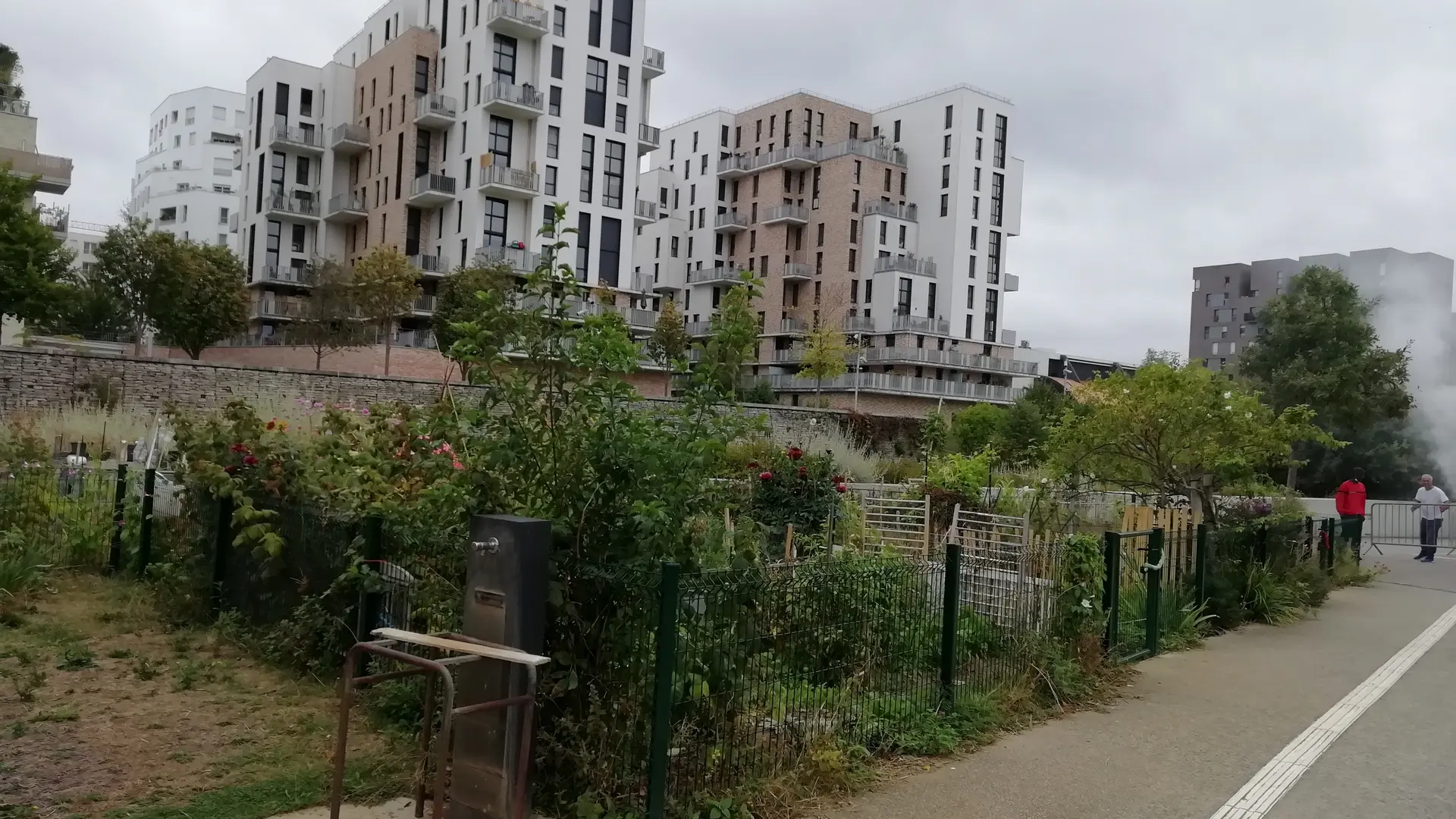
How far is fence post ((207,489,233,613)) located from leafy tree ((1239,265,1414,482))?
3567cm

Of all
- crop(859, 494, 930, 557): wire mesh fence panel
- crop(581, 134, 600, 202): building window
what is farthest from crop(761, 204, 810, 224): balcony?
crop(859, 494, 930, 557): wire mesh fence panel

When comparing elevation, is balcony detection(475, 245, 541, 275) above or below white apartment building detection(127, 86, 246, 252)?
below

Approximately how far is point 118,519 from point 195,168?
344 feet

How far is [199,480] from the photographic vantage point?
327 inches

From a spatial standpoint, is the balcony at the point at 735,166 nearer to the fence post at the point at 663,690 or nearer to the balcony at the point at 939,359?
the balcony at the point at 939,359

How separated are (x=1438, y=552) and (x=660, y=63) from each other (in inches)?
1776

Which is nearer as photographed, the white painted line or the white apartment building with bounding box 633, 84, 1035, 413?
the white painted line

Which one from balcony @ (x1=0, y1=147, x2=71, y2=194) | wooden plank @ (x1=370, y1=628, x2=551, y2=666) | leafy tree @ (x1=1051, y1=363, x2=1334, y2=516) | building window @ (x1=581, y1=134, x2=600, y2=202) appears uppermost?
building window @ (x1=581, y1=134, x2=600, y2=202)

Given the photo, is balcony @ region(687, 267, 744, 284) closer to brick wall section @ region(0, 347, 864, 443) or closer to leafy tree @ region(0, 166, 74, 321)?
leafy tree @ region(0, 166, 74, 321)

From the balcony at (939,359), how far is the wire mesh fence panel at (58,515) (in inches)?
2410

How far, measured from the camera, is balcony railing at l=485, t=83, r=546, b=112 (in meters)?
50.4

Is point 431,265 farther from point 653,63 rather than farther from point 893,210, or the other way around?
point 893,210

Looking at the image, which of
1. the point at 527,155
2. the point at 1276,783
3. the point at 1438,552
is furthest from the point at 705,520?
the point at 527,155

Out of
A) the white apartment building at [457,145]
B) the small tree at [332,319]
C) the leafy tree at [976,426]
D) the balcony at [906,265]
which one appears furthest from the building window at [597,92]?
the balcony at [906,265]
